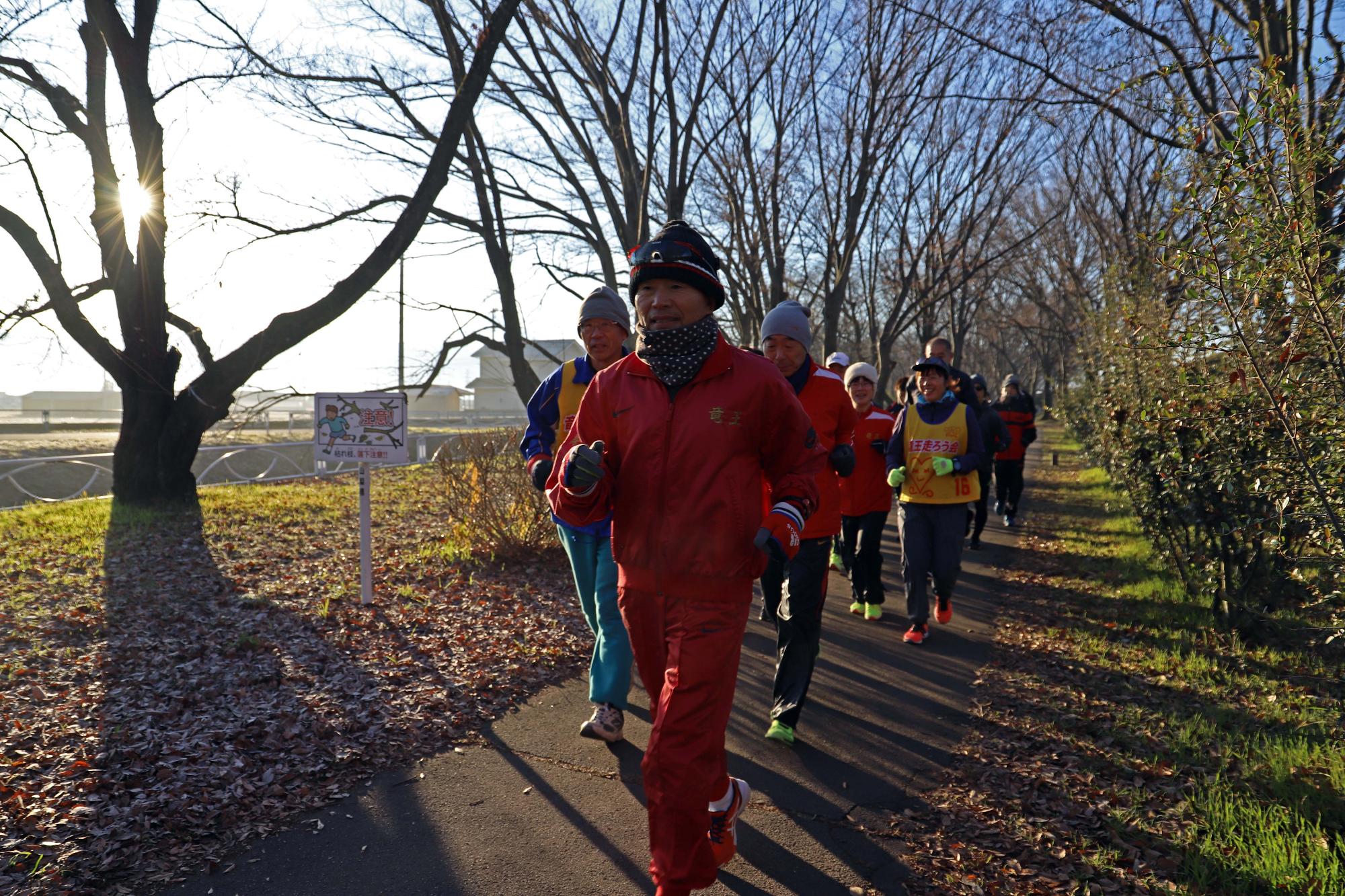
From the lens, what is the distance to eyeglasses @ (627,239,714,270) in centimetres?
282

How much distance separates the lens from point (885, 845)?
3.16 meters

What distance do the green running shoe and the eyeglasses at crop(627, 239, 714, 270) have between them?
249 centimetres

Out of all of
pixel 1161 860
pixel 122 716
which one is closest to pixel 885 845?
pixel 1161 860

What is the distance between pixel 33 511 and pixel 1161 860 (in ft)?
42.1

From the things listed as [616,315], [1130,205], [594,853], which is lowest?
[594,853]

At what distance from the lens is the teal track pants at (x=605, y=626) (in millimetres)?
4203

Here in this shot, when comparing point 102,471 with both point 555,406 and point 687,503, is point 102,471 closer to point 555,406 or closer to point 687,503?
point 555,406

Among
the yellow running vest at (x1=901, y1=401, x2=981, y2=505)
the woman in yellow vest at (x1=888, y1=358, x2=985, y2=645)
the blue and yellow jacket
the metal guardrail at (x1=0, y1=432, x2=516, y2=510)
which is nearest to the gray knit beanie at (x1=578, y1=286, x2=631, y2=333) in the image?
the blue and yellow jacket

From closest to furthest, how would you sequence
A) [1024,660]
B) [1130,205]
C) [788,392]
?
[788,392], [1024,660], [1130,205]

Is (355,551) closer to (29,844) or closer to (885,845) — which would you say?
(29,844)

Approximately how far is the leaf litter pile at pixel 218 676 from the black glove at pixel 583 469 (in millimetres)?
2028

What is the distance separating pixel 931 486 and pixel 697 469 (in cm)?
362

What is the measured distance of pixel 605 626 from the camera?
13.9ft

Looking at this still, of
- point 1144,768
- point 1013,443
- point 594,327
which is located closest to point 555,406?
point 594,327
